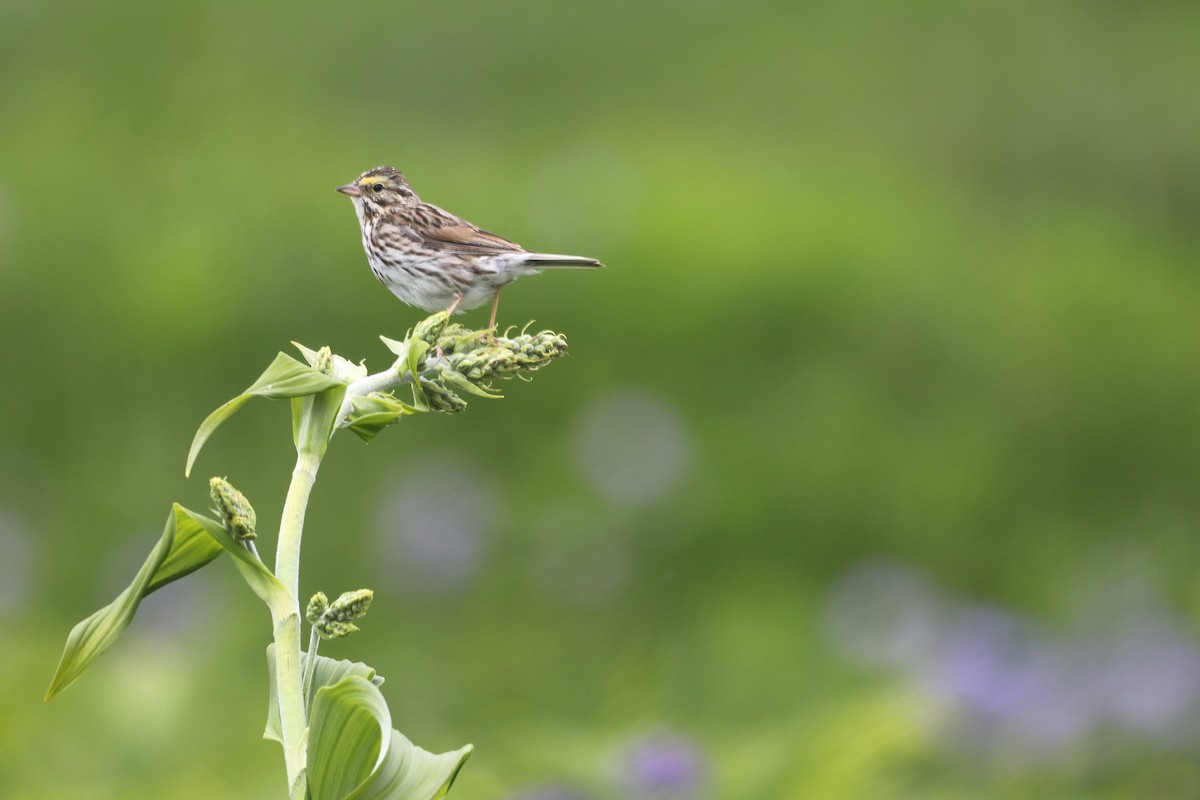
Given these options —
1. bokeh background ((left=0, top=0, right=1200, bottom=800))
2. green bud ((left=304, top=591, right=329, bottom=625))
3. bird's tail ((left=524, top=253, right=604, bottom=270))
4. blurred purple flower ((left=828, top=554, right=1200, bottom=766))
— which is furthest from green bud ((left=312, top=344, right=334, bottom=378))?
blurred purple flower ((left=828, top=554, right=1200, bottom=766))

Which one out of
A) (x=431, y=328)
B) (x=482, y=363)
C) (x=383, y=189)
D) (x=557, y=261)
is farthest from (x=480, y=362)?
(x=383, y=189)

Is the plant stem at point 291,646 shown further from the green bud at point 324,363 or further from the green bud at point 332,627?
the green bud at point 324,363

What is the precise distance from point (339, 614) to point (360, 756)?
16 cm

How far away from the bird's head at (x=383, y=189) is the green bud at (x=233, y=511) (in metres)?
2.20

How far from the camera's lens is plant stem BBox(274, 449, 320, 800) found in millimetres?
1715

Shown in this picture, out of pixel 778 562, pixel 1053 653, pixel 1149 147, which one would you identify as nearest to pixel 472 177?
pixel 778 562

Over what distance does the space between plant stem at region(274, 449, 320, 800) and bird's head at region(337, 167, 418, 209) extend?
224cm

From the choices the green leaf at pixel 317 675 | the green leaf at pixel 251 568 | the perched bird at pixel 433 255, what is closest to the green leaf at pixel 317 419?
the green leaf at pixel 251 568

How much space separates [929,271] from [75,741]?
6.99 m

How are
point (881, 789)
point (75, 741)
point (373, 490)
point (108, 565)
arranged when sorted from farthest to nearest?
point (373, 490)
point (108, 565)
point (75, 741)
point (881, 789)

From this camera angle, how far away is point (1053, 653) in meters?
7.05

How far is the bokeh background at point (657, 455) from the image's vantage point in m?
6.25

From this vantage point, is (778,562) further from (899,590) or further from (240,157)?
(240,157)

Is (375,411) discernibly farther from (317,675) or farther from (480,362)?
(317,675)
